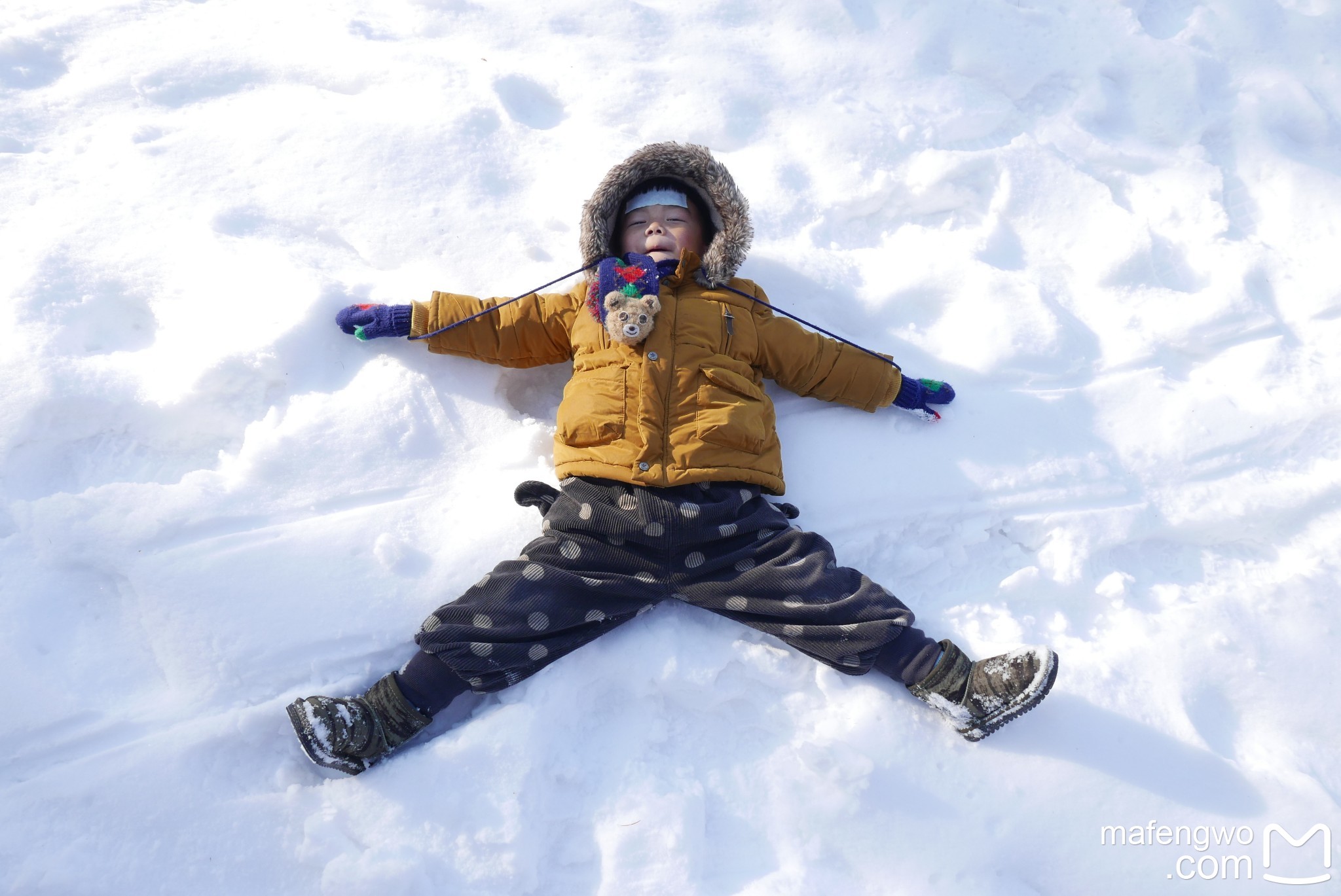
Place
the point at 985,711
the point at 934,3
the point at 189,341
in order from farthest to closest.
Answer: the point at 934,3, the point at 189,341, the point at 985,711

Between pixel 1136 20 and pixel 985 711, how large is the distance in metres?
2.54

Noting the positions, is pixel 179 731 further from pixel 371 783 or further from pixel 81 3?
pixel 81 3

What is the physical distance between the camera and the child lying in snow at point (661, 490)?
1752mm

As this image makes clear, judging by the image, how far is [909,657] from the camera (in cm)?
180

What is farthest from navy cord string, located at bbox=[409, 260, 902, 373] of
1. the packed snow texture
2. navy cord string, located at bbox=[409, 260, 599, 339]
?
the packed snow texture

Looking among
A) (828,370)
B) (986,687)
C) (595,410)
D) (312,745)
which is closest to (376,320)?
(595,410)

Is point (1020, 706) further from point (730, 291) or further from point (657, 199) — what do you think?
point (657, 199)

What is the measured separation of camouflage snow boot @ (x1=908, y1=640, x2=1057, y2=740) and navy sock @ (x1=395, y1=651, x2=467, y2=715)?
1029 millimetres

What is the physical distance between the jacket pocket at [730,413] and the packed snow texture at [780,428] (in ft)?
0.77

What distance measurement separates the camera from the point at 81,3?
2.59 metres

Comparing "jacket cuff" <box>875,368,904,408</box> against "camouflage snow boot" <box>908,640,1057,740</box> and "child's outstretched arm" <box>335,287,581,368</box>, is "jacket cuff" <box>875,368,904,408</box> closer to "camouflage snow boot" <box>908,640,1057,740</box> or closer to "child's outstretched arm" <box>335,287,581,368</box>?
"camouflage snow boot" <box>908,640,1057,740</box>

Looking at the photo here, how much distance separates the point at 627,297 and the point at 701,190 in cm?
48

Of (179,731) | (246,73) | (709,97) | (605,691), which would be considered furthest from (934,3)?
(179,731)

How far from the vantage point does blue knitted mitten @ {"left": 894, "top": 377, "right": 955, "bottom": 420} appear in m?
2.17
